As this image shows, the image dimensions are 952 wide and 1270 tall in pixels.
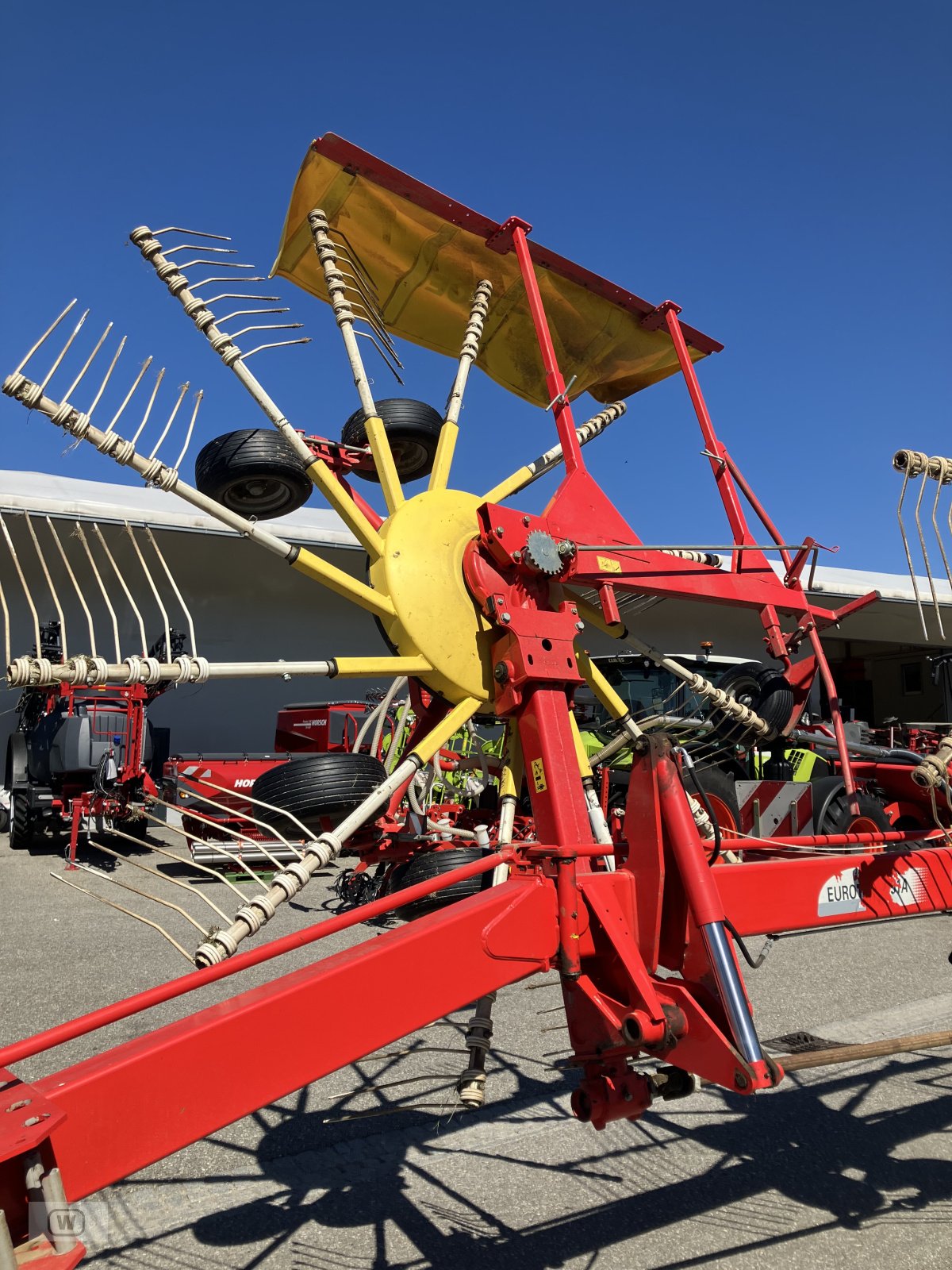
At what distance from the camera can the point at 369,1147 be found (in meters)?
3.40

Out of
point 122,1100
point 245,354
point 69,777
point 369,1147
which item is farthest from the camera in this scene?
point 69,777

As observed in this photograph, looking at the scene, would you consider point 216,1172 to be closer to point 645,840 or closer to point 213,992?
point 645,840

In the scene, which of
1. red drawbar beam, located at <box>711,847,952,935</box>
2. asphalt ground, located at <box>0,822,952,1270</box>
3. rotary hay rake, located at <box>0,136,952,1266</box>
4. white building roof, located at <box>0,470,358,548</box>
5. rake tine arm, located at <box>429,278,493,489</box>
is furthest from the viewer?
white building roof, located at <box>0,470,358,548</box>

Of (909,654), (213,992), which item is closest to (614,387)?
(213,992)

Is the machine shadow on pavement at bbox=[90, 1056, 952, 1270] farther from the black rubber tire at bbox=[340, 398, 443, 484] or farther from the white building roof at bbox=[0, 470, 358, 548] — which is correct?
the white building roof at bbox=[0, 470, 358, 548]

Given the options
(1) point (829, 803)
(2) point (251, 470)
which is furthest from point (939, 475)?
(1) point (829, 803)

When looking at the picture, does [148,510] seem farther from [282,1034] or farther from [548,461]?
[282,1034]

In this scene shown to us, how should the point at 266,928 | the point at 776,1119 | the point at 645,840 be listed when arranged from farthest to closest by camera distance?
the point at 266,928, the point at 776,1119, the point at 645,840

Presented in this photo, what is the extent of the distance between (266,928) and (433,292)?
18.1 ft

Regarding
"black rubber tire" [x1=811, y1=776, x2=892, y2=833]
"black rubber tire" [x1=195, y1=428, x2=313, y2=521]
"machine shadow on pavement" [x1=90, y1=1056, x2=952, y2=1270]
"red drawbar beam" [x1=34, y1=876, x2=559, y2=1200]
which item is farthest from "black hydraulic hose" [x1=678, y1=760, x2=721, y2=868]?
"black rubber tire" [x1=811, y1=776, x2=892, y2=833]

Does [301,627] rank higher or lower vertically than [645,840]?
higher

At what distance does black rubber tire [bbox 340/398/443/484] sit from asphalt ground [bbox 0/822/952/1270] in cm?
224

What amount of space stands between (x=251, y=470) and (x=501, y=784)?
1.43 m

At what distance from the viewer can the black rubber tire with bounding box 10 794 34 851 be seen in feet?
36.8
